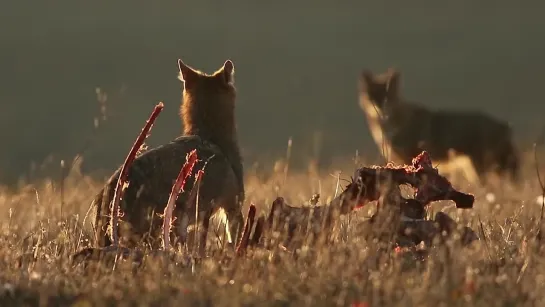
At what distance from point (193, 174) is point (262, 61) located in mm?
25421

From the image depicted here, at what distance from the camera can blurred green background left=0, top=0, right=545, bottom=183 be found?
23.8 meters

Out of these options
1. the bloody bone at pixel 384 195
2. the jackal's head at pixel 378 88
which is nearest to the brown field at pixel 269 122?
the bloody bone at pixel 384 195

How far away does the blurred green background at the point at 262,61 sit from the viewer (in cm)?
2384

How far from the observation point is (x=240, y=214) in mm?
6594

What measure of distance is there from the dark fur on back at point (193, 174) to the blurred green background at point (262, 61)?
11234 millimetres

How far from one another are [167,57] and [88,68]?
2442mm

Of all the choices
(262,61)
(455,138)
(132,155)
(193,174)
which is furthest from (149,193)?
(262,61)

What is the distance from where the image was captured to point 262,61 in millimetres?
31625

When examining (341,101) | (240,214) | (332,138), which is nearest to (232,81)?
(240,214)

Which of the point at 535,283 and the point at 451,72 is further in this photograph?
the point at 451,72

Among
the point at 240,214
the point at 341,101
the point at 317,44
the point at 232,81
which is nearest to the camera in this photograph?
the point at 240,214

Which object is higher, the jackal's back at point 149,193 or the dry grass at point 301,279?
the jackal's back at point 149,193

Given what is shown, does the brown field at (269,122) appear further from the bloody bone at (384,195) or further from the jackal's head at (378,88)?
the jackal's head at (378,88)

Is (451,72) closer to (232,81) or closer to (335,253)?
(232,81)
